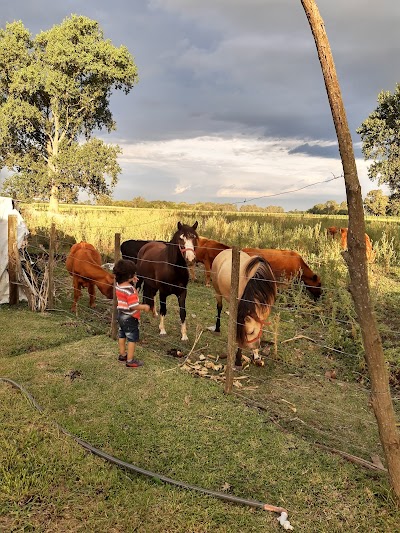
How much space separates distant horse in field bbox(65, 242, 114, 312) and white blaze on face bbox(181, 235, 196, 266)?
2230 millimetres

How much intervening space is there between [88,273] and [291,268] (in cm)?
497

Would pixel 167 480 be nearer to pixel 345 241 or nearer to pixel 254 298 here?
pixel 254 298

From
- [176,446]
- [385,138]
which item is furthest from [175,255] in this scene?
[385,138]

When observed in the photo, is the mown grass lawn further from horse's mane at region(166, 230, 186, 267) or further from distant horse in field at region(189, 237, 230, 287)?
distant horse in field at region(189, 237, 230, 287)

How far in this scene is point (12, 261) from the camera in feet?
30.2

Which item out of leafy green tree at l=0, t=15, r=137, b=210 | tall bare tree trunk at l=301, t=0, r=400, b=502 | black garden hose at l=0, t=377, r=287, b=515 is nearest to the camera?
tall bare tree trunk at l=301, t=0, r=400, b=502

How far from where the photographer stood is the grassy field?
120 inches

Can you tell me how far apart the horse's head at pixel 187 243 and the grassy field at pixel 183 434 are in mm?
1478

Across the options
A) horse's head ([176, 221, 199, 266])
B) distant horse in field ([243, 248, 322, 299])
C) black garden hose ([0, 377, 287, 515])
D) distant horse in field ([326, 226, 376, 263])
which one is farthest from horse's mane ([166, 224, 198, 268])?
distant horse in field ([326, 226, 376, 263])

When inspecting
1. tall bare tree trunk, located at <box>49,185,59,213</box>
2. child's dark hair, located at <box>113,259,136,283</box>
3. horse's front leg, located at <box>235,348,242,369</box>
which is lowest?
horse's front leg, located at <box>235,348,242,369</box>

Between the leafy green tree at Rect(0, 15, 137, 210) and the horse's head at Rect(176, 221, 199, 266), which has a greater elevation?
the leafy green tree at Rect(0, 15, 137, 210)

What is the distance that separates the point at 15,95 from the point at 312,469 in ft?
100

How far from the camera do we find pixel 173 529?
2.87m

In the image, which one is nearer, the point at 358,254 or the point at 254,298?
the point at 358,254
